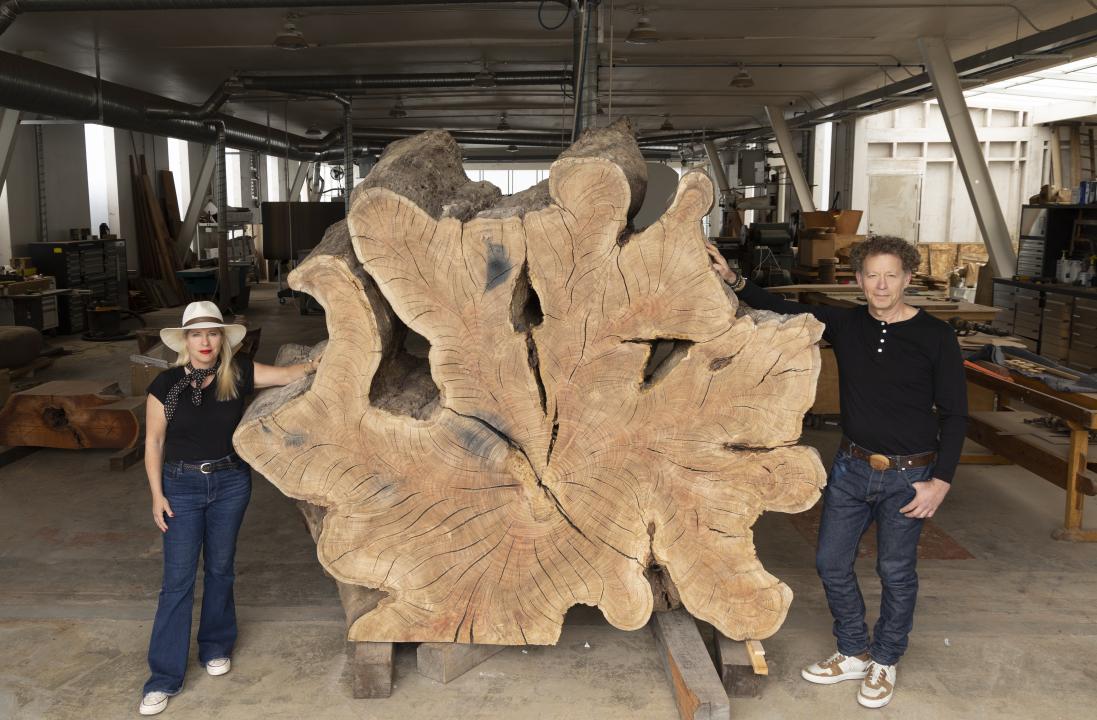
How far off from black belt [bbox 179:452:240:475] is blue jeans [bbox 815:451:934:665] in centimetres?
198

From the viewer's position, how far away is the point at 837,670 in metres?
3.32

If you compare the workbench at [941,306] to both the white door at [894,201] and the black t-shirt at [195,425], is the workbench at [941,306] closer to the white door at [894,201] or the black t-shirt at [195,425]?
the black t-shirt at [195,425]

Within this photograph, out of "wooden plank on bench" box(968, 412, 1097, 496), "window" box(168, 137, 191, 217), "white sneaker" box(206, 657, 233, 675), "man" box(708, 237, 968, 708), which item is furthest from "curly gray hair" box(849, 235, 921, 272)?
"window" box(168, 137, 191, 217)

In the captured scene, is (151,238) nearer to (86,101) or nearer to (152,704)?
(86,101)

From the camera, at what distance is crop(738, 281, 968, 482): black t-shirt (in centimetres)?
306

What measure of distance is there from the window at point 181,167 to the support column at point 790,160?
11429 millimetres

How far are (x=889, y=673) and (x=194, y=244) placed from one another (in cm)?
1903

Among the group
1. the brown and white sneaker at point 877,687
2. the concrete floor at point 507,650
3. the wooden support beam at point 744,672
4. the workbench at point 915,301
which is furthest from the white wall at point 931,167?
the wooden support beam at point 744,672

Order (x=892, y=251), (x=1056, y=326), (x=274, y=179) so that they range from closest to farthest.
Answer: (x=892, y=251) → (x=1056, y=326) → (x=274, y=179)

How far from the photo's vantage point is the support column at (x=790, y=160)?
17.0m

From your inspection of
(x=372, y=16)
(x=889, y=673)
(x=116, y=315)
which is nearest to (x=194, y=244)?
(x=116, y=315)

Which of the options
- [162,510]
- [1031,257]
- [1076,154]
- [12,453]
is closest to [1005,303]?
[1031,257]

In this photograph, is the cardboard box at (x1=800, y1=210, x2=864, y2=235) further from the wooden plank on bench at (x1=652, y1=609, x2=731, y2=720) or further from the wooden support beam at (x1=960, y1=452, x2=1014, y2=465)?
the wooden plank on bench at (x1=652, y1=609, x2=731, y2=720)

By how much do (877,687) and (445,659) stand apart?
1433mm
